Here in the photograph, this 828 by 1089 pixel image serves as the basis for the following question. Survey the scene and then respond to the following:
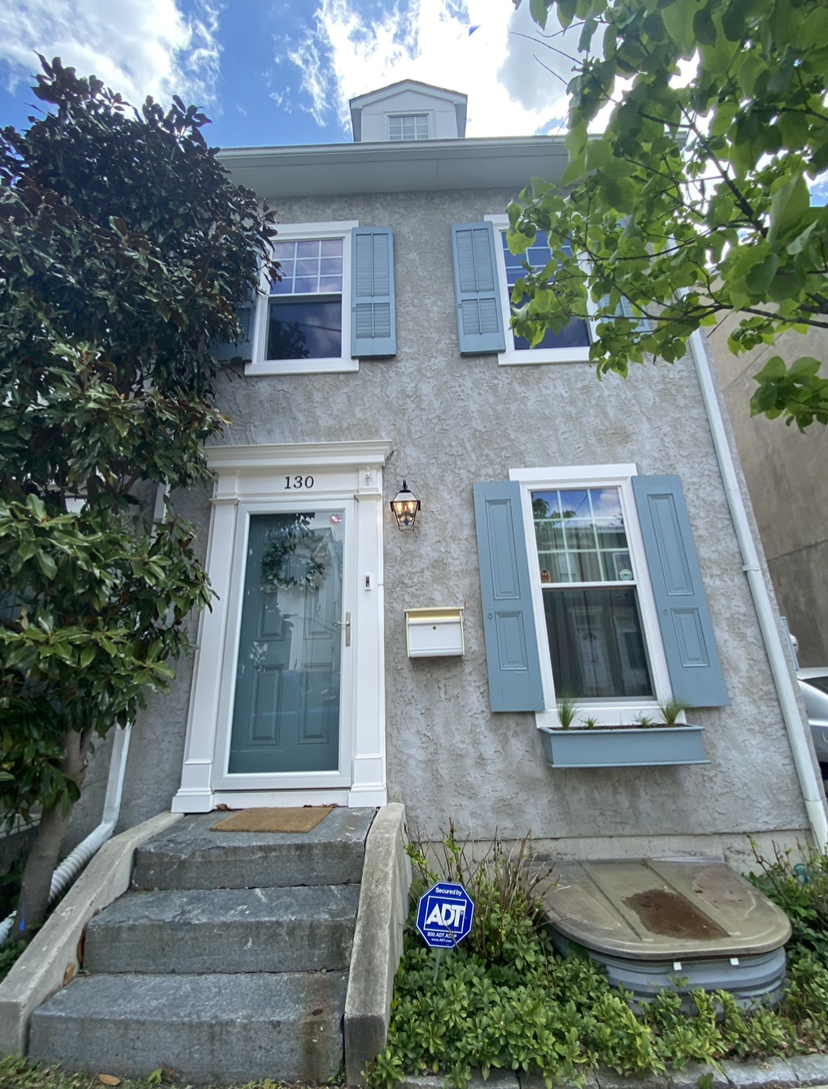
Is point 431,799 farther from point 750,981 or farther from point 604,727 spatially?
point 750,981

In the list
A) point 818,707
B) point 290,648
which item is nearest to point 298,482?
point 290,648

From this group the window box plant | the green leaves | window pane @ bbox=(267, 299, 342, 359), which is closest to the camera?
the green leaves

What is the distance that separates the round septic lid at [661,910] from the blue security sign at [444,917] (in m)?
0.62

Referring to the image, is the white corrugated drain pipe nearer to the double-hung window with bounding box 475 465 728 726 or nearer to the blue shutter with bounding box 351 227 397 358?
the double-hung window with bounding box 475 465 728 726

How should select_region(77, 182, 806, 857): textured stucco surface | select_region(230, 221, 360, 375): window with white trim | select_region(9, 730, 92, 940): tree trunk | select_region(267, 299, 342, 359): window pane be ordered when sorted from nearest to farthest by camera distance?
select_region(9, 730, 92, 940): tree trunk, select_region(77, 182, 806, 857): textured stucco surface, select_region(230, 221, 360, 375): window with white trim, select_region(267, 299, 342, 359): window pane

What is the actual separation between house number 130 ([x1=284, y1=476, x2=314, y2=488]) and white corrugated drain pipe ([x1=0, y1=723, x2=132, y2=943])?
196 cm

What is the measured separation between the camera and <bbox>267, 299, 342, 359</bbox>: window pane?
441 cm

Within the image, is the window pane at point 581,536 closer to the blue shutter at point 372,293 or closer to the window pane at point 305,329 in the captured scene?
the blue shutter at point 372,293

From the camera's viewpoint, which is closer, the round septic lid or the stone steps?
the stone steps

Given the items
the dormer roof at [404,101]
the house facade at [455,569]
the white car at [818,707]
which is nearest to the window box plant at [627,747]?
the house facade at [455,569]

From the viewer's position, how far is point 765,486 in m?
8.86

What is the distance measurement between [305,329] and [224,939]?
4352 mm

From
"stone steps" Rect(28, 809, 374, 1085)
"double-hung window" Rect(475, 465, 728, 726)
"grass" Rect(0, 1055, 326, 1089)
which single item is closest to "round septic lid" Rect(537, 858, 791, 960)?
"double-hung window" Rect(475, 465, 728, 726)

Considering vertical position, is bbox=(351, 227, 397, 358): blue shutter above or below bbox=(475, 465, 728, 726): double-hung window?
above
